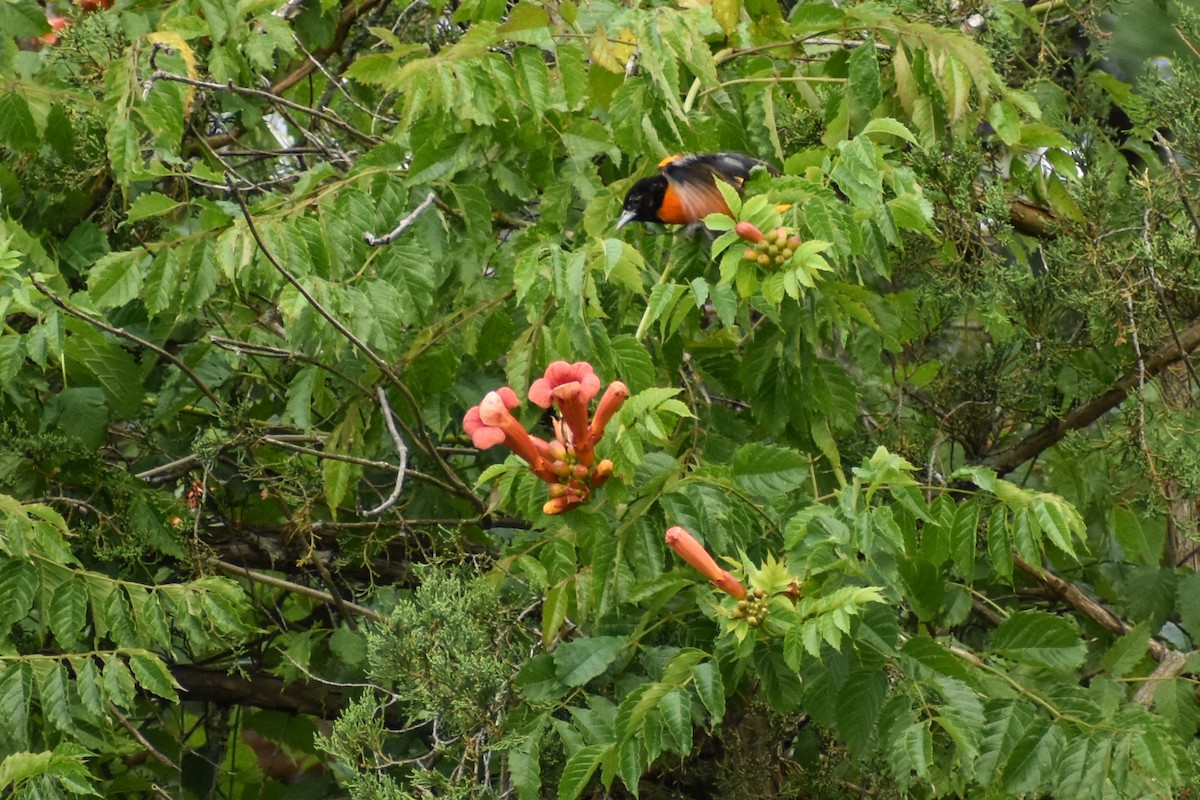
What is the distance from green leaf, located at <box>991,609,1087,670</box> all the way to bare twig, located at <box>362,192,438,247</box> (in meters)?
→ 1.60

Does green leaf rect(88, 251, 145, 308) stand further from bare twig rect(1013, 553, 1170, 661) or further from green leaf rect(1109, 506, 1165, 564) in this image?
green leaf rect(1109, 506, 1165, 564)

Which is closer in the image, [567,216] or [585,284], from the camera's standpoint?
[585,284]

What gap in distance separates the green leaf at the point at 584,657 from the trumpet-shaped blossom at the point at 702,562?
0.44 m

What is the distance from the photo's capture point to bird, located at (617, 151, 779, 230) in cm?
309

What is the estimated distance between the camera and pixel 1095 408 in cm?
401

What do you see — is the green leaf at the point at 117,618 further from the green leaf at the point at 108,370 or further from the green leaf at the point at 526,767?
the green leaf at the point at 526,767

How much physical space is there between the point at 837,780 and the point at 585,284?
138 centimetres

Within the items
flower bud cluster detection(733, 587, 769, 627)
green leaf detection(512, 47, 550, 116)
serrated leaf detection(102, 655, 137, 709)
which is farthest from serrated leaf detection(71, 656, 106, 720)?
green leaf detection(512, 47, 550, 116)

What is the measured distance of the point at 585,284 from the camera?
294 centimetres

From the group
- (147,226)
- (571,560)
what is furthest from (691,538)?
(147,226)

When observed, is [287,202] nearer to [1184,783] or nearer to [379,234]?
[379,234]

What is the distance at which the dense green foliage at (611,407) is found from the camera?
2.85 metres

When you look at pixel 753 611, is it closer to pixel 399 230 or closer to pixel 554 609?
pixel 554 609

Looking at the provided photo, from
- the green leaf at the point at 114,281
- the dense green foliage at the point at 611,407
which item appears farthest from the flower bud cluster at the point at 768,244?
the green leaf at the point at 114,281
